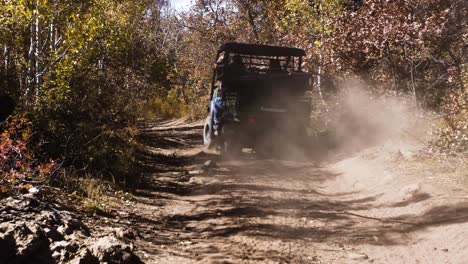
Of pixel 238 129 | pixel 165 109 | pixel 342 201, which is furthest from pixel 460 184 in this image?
pixel 165 109

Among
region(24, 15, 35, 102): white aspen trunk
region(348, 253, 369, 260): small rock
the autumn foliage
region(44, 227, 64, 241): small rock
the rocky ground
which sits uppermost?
region(24, 15, 35, 102): white aspen trunk

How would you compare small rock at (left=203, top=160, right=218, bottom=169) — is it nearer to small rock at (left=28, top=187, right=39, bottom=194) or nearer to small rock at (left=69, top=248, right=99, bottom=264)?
small rock at (left=28, top=187, right=39, bottom=194)

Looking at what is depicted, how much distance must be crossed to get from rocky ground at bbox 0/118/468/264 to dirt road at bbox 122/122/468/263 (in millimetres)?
16

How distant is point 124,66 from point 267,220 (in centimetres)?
1288

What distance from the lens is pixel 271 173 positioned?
10.7 metres

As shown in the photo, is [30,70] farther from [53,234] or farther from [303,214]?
[303,214]

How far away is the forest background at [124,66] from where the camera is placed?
8781 millimetres

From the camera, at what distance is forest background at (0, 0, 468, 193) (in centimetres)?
878

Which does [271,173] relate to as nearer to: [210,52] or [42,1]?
[42,1]

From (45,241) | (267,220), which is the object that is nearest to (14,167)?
(45,241)

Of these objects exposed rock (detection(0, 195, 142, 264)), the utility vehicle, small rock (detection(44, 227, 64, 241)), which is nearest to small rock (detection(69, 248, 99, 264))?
exposed rock (detection(0, 195, 142, 264))

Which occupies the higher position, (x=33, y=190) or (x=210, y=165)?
(x=33, y=190)

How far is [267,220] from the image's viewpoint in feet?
22.7

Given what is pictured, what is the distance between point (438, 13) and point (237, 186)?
7536mm
